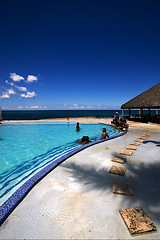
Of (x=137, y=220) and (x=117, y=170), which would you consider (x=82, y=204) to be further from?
(x=117, y=170)

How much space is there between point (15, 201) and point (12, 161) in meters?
4.88

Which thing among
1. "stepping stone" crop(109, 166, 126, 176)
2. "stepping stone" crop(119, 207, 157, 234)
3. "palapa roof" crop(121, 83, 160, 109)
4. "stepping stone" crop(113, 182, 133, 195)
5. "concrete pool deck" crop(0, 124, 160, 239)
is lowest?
"concrete pool deck" crop(0, 124, 160, 239)

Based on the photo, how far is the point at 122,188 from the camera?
2693 mm

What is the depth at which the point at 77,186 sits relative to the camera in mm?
2846

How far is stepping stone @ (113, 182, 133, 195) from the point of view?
2.55 m

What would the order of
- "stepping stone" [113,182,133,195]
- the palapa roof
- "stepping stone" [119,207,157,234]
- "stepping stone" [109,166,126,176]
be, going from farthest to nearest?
the palapa roof < "stepping stone" [109,166,126,176] < "stepping stone" [113,182,133,195] < "stepping stone" [119,207,157,234]

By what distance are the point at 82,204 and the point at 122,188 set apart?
3.45 feet

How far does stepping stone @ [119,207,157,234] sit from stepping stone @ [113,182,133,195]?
16.5 inches

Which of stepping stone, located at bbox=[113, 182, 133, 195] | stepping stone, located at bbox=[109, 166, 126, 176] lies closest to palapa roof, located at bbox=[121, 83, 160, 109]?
stepping stone, located at bbox=[109, 166, 126, 176]

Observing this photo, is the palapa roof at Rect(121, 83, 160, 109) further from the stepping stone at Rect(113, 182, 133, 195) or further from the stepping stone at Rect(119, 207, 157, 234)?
the stepping stone at Rect(119, 207, 157, 234)

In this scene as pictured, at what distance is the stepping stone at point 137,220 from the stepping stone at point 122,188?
420mm

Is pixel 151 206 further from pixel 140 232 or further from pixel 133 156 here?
pixel 133 156

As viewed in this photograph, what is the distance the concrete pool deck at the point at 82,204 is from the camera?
1781 millimetres

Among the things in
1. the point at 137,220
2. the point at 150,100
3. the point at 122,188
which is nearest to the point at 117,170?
the point at 122,188
